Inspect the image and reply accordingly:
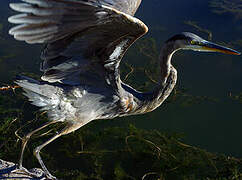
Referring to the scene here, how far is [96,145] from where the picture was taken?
13.6 ft

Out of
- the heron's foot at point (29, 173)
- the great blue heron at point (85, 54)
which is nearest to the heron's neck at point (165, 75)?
the great blue heron at point (85, 54)

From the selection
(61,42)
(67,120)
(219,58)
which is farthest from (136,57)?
(61,42)

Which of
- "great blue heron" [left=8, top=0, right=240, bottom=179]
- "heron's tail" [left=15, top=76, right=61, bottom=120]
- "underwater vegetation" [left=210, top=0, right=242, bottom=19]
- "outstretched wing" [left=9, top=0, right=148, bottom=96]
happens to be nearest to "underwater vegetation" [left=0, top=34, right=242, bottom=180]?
"great blue heron" [left=8, top=0, right=240, bottom=179]

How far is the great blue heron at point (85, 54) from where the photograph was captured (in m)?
1.83

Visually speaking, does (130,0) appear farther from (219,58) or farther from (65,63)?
(219,58)

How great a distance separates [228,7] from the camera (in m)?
8.12

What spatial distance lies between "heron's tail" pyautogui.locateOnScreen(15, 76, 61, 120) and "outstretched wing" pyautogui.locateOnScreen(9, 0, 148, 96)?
16 cm

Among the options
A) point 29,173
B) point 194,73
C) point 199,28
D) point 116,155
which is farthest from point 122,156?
point 199,28

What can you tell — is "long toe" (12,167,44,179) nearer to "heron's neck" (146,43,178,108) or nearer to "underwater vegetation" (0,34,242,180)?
"underwater vegetation" (0,34,242,180)

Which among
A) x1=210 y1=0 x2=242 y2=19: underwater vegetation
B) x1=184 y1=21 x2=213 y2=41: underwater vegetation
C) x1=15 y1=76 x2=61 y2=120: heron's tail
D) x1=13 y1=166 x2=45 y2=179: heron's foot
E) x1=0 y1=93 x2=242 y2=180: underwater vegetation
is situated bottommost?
x1=0 y1=93 x2=242 y2=180: underwater vegetation

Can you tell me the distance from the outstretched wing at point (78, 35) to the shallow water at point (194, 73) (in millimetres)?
2151

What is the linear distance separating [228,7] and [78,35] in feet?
23.6

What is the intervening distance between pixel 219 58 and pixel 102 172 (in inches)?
159

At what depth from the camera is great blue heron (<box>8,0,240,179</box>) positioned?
183cm
